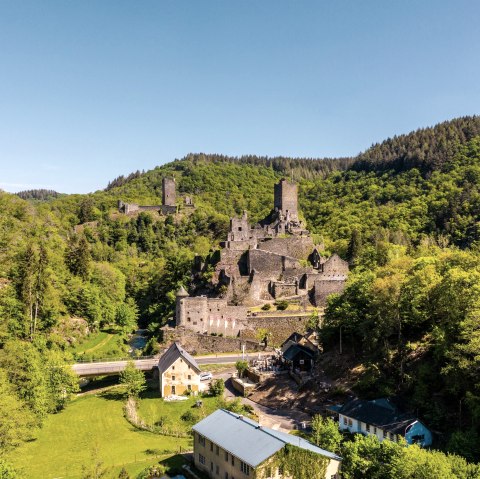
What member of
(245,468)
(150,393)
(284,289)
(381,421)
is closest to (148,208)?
(284,289)

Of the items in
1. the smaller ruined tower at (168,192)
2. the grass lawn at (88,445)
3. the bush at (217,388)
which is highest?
the smaller ruined tower at (168,192)

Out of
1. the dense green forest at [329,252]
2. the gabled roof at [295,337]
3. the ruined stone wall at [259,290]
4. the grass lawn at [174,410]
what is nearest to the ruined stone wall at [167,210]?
the dense green forest at [329,252]

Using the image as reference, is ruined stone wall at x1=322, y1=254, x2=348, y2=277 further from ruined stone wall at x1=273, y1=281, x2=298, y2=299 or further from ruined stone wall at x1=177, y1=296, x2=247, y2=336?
ruined stone wall at x1=177, y1=296, x2=247, y2=336

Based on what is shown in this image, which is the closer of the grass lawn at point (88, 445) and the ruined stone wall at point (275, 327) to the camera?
the grass lawn at point (88, 445)

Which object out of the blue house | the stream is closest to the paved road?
the stream

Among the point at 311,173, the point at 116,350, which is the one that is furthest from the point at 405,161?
the point at 116,350

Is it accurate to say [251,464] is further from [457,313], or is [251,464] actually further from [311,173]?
[311,173]

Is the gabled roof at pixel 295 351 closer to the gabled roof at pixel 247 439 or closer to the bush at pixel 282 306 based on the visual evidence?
the bush at pixel 282 306
